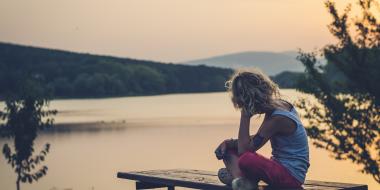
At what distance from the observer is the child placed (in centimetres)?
596

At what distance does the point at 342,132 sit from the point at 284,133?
7.54 metres

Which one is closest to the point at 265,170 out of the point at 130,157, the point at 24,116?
the point at 24,116

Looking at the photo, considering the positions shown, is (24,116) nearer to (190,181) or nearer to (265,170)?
(190,181)

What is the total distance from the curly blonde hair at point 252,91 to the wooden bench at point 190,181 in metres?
0.72

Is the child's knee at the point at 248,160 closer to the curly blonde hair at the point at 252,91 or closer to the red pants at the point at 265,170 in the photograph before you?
the red pants at the point at 265,170

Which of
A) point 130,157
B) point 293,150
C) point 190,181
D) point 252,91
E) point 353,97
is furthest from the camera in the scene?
point 130,157

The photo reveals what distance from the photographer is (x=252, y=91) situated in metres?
5.92

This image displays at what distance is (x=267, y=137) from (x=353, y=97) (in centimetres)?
777

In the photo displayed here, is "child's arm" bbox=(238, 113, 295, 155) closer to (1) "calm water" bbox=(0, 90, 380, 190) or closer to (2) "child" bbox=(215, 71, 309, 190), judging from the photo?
(2) "child" bbox=(215, 71, 309, 190)

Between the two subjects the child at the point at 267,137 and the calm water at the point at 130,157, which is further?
the calm water at the point at 130,157

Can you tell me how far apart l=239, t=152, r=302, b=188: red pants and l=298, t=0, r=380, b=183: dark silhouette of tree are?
7.17 meters

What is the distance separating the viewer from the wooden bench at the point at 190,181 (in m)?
6.28

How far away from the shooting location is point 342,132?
1336 centimetres

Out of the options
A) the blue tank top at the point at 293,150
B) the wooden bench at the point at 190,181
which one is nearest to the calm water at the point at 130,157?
the wooden bench at the point at 190,181
